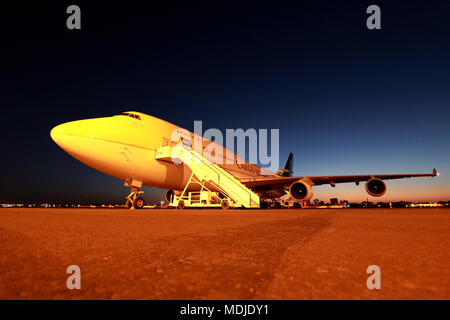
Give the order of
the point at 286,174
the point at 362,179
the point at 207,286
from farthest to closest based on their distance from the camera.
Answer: the point at 286,174, the point at 362,179, the point at 207,286

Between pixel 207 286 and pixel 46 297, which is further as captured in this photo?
pixel 207 286

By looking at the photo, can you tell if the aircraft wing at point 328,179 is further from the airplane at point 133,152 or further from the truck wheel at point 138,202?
the truck wheel at point 138,202

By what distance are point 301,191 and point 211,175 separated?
5.60 metres

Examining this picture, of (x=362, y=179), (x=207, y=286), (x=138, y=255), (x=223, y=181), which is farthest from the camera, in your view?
(x=362, y=179)

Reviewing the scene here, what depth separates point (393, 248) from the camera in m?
2.17

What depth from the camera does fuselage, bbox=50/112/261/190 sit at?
406 inches

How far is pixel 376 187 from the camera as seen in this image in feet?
50.8

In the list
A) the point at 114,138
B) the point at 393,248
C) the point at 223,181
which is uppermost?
the point at 114,138

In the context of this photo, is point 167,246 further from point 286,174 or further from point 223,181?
point 286,174

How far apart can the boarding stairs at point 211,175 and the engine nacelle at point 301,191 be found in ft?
8.55

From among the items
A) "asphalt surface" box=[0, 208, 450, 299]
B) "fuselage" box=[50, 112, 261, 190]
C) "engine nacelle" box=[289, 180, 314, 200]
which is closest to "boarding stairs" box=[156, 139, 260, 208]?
"fuselage" box=[50, 112, 261, 190]

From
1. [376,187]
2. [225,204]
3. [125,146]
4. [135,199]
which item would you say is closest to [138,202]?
[135,199]

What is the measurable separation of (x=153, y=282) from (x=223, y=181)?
12.4m

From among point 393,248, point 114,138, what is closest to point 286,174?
point 114,138
